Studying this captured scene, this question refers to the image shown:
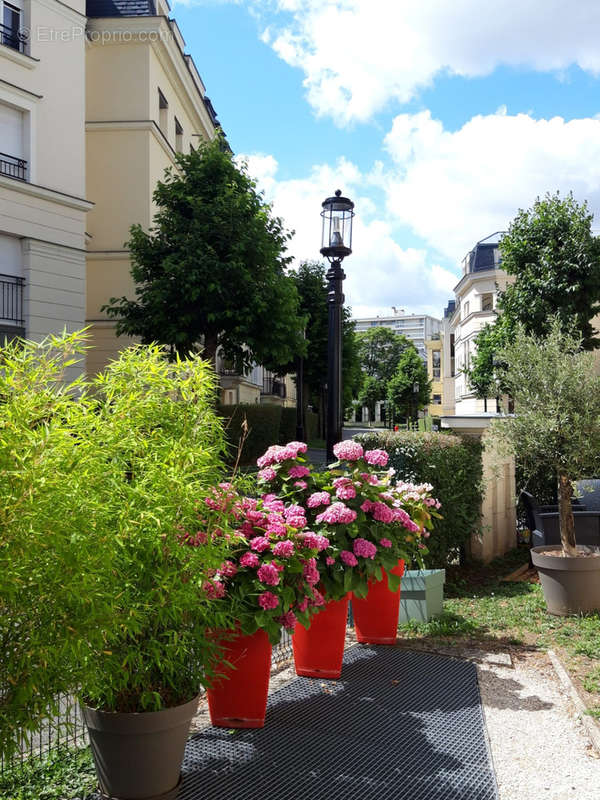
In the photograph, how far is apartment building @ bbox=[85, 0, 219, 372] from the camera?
20.6m

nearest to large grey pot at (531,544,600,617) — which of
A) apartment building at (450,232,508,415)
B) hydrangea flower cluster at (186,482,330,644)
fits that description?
hydrangea flower cluster at (186,482,330,644)

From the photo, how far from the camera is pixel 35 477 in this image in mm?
2389

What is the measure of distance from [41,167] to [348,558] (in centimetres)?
1511

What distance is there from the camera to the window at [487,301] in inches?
2167

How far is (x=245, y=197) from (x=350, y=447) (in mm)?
13470

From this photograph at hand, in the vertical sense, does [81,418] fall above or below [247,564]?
above

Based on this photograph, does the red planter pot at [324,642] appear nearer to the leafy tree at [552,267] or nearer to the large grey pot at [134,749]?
the large grey pot at [134,749]

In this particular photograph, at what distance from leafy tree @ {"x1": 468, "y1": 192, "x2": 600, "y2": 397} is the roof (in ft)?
41.8

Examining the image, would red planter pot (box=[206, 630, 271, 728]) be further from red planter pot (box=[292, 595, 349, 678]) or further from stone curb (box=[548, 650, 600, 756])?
stone curb (box=[548, 650, 600, 756])

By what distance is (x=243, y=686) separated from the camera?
13.1 feet

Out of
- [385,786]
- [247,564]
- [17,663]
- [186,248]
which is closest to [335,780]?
[385,786]

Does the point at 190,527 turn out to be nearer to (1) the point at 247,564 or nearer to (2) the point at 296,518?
(1) the point at 247,564

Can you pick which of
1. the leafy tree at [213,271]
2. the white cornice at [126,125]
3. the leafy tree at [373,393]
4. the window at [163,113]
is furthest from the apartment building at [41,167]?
the leafy tree at [373,393]

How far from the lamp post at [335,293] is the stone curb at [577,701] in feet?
9.40
